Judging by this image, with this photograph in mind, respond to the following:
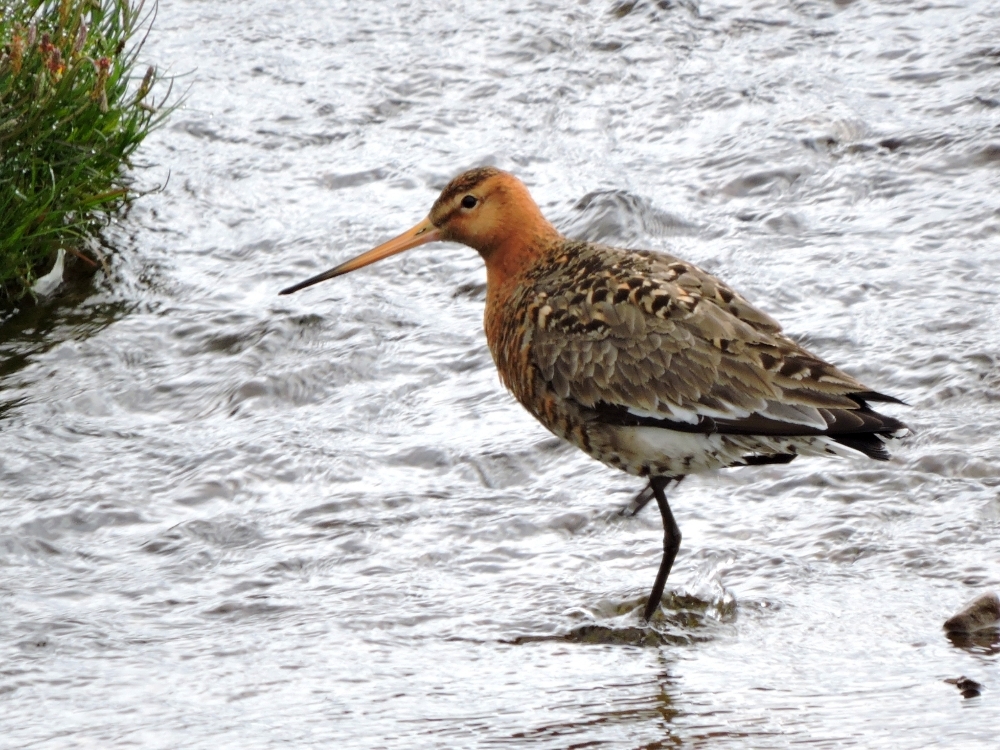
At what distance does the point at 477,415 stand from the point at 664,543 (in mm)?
1606

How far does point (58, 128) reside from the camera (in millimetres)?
7055

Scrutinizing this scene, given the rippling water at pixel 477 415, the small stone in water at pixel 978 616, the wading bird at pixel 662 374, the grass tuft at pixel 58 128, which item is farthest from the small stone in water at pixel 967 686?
the grass tuft at pixel 58 128

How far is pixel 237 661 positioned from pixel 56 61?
9.43ft

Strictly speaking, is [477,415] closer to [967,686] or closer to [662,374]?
[662,374]

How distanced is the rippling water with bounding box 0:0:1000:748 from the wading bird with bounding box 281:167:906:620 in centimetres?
48

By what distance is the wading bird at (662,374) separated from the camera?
16.7ft

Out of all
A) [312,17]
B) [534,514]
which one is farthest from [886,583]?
[312,17]

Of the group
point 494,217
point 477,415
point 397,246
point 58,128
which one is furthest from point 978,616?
point 58,128

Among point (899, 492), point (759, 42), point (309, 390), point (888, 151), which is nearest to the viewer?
point (899, 492)

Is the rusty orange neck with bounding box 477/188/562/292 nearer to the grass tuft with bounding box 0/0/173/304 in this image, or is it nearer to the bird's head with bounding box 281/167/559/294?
the bird's head with bounding box 281/167/559/294

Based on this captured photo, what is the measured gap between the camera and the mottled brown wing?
16.7ft

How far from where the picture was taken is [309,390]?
7.14 metres

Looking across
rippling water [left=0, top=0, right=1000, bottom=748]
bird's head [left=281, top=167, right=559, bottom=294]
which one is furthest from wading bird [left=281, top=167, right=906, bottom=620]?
rippling water [left=0, top=0, right=1000, bottom=748]

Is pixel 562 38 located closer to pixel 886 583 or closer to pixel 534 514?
pixel 534 514
